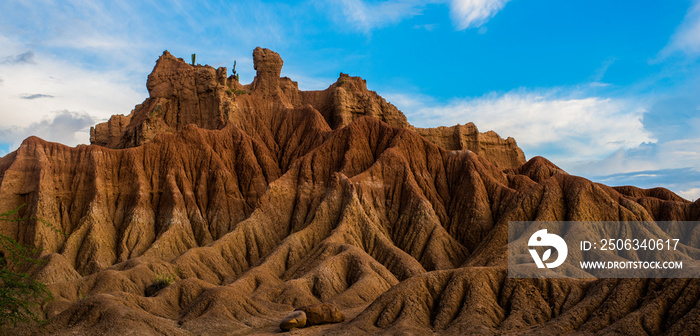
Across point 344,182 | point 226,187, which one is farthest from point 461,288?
point 226,187

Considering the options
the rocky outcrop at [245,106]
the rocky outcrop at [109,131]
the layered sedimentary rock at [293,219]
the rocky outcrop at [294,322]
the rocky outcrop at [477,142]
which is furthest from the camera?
the rocky outcrop at [477,142]

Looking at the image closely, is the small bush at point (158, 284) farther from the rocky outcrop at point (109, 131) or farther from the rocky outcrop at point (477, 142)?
the rocky outcrop at point (477, 142)

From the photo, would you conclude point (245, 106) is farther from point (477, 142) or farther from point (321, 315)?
point (321, 315)

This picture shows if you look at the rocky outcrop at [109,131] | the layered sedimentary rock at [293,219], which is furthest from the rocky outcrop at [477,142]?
the rocky outcrop at [109,131]

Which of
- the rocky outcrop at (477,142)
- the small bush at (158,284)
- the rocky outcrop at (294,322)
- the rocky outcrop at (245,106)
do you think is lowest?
the rocky outcrop at (294,322)

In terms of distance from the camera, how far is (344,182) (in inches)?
3543

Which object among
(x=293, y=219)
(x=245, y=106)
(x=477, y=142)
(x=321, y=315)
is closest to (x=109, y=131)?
(x=245, y=106)

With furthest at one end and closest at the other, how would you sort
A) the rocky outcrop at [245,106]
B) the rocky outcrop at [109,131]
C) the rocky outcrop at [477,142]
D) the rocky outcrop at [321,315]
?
the rocky outcrop at [477,142]
the rocky outcrop at [109,131]
the rocky outcrop at [245,106]
the rocky outcrop at [321,315]

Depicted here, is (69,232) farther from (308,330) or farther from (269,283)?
(308,330)

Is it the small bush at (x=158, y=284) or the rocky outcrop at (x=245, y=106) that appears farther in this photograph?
the rocky outcrop at (x=245, y=106)

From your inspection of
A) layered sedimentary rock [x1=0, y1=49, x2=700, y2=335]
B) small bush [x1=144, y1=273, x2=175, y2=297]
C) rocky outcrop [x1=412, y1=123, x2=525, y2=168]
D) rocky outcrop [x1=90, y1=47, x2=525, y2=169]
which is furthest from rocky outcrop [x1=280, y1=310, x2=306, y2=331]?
rocky outcrop [x1=412, y1=123, x2=525, y2=168]

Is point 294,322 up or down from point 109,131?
down

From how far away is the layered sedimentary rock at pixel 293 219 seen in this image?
4484 cm

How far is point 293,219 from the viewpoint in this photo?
8969 centimetres
